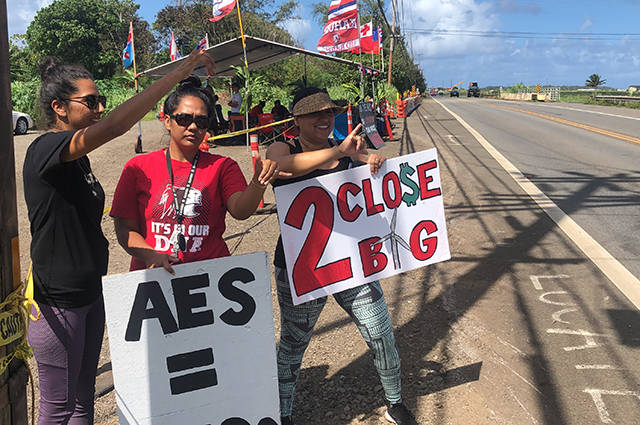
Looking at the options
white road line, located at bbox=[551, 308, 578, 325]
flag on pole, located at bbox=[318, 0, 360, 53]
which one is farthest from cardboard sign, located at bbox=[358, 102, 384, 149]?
white road line, located at bbox=[551, 308, 578, 325]

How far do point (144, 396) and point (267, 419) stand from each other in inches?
21.9

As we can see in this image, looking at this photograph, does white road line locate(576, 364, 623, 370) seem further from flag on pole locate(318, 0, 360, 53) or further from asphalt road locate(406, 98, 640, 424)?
flag on pole locate(318, 0, 360, 53)

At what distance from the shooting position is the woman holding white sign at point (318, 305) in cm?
281

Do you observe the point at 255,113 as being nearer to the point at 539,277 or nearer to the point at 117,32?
the point at 539,277

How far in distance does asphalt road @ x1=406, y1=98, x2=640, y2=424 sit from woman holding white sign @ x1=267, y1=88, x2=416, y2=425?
707 millimetres

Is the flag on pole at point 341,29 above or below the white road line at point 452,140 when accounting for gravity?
above

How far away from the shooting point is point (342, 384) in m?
3.58

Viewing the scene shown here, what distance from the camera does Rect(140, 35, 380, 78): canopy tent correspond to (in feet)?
50.3

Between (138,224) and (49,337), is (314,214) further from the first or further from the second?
(49,337)

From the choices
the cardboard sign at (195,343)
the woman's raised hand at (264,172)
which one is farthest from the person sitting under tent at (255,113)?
the cardboard sign at (195,343)

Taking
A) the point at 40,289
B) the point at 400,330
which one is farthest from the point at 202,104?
the point at 400,330

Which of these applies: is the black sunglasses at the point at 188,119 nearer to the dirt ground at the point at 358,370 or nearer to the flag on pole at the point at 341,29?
the dirt ground at the point at 358,370

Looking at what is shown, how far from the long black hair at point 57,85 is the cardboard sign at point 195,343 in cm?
80

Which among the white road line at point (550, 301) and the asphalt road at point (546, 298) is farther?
the white road line at point (550, 301)
